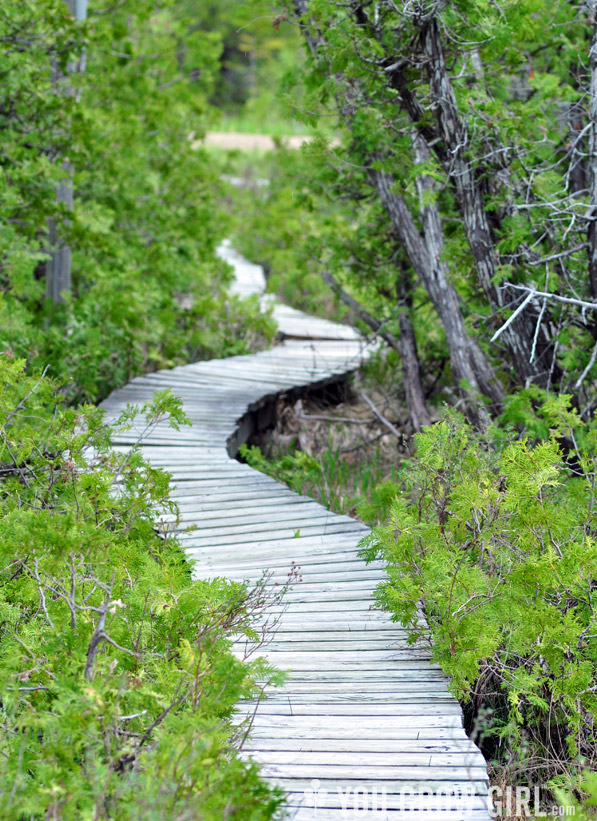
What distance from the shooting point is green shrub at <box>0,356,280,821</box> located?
85.1 inches

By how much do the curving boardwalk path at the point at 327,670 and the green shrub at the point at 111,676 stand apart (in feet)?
0.65

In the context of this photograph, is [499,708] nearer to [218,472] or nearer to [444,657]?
[444,657]

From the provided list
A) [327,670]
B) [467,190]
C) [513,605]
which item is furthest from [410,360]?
[327,670]

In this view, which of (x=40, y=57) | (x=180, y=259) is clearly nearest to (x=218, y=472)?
(x=40, y=57)

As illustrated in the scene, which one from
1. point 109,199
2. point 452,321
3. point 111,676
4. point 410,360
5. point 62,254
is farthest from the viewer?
point 109,199

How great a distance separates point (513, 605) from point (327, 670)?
0.72 metres

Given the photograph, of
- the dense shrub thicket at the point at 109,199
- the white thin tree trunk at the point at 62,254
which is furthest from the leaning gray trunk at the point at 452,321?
the white thin tree trunk at the point at 62,254

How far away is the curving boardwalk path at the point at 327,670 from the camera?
2564 mm

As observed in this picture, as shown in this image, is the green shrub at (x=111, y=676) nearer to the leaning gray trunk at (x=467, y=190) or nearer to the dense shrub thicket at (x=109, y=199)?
the dense shrub thicket at (x=109, y=199)

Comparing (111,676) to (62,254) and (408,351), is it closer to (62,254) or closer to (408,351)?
(408,351)

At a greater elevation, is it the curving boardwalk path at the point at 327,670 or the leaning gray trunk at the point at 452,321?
the leaning gray trunk at the point at 452,321

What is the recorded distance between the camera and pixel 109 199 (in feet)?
28.3

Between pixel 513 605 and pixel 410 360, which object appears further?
pixel 410 360

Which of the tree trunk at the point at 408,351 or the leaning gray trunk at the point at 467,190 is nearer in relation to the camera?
the leaning gray trunk at the point at 467,190
